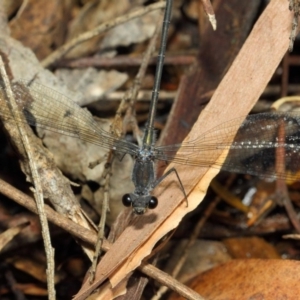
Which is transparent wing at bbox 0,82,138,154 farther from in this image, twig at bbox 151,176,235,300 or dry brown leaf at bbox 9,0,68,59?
dry brown leaf at bbox 9,0,68,59

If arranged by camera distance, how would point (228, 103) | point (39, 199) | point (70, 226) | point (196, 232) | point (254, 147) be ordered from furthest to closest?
1. point (196, 232)
2. point (254, 147)
3. point (228, 103)
4. point (70, 226)
5. point (39, 199)

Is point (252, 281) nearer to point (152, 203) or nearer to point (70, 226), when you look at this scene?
point (152, 203)

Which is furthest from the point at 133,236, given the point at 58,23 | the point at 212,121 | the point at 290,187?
the point at 58,23

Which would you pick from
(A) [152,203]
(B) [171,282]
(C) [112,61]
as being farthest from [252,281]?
(C) [112,61]

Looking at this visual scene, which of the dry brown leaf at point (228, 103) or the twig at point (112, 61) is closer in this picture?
the dry brown leaf at point (228, 103)

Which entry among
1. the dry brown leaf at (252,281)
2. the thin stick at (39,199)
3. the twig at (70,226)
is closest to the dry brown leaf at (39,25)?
the thin stick at (39,199)

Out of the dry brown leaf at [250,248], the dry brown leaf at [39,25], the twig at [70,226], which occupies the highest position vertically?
the dry brown leaf at [39,25]

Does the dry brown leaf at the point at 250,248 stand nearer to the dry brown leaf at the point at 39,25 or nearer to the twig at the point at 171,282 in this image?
the twig at the point at 171,282
